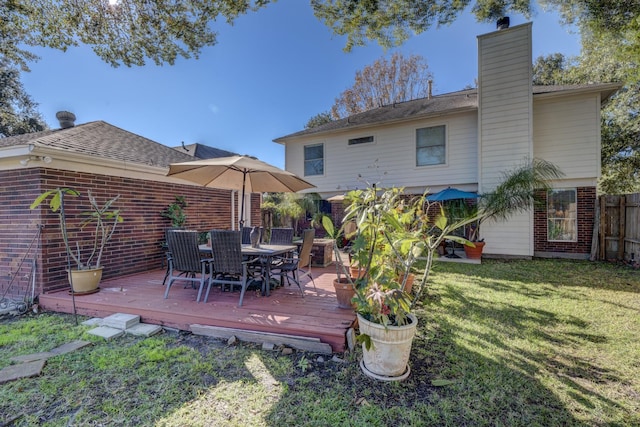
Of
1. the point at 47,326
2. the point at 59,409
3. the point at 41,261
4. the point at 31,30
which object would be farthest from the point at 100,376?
the point at 31,30

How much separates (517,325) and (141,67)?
8.53 meters

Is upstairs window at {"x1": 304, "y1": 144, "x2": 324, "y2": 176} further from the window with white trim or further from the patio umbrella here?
the window with white trim

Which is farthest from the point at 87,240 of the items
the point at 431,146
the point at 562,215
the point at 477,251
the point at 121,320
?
the point at 562,215

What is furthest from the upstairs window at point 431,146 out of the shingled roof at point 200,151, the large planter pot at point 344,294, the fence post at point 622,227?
the shingled roof at point 200,151

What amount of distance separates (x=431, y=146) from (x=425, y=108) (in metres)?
1.71

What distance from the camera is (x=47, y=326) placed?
3812 mm

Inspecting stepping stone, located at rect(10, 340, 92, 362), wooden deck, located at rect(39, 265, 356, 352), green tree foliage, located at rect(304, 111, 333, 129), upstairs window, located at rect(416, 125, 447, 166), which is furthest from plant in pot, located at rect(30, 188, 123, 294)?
green tree foliage, located at rect(304, 111, 333, 129)

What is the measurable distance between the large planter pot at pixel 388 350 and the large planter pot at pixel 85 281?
4602 mm

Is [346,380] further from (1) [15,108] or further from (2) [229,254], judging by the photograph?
(1) [15,108]

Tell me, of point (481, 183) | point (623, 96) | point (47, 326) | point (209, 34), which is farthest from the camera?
point (623, 96)

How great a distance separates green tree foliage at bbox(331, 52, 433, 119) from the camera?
1720 cm

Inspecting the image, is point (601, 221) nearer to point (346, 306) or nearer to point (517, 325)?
point (517, 325)

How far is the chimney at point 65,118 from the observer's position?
7773mm

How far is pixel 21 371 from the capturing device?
2.72 metres
